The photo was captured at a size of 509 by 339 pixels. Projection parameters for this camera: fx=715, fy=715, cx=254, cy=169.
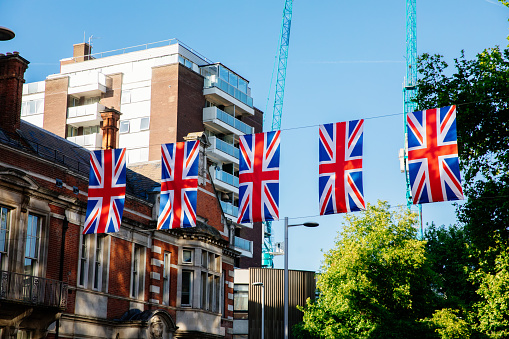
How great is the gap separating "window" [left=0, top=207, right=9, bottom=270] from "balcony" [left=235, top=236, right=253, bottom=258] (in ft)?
163

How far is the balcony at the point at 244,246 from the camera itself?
2960 inches

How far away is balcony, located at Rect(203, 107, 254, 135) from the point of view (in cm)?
7438

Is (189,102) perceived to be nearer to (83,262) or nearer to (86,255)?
(86,255)

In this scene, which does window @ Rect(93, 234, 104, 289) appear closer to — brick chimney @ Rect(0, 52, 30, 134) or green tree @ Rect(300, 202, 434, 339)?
brick chimney @ Rect(0, 52, 30, 134)

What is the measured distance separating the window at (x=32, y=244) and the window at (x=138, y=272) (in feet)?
21.7

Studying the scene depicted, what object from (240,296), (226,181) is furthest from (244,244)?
Answer: (240,296)

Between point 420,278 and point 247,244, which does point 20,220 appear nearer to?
point 420,278

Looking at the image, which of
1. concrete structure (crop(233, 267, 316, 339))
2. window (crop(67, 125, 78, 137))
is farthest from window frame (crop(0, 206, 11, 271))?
window (crop(67, 125, 78, 137))

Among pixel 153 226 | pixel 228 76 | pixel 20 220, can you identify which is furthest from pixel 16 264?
pixel 228 76

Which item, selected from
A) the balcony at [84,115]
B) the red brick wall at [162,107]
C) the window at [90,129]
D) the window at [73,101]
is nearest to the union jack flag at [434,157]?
the red brick wall at [162,107]

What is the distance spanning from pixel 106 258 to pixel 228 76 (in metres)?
49.2

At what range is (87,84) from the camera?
73.1m

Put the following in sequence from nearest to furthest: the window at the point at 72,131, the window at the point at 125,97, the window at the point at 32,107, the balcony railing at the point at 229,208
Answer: the window at the point at 125,97 < the balcony railing at the point at 229,208 < the window at the point at 72,131 < the window at the point at 32,107

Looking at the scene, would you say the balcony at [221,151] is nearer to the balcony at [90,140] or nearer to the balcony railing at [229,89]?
the balcony railing at [229,89]
